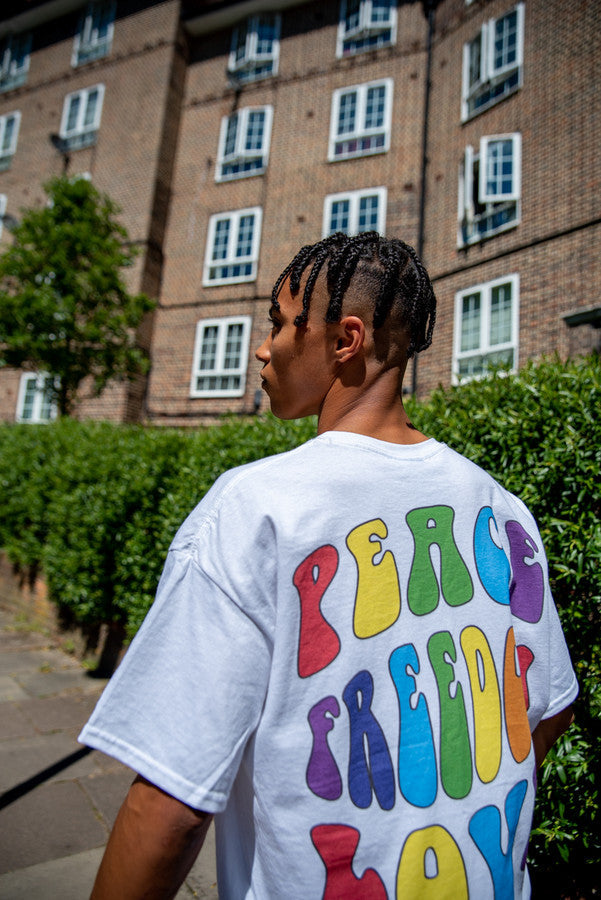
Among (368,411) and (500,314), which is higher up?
(500,314)

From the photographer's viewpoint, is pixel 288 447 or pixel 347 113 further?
pixel 347 113

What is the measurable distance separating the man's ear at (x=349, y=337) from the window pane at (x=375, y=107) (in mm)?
15930

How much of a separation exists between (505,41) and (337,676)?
15.7m

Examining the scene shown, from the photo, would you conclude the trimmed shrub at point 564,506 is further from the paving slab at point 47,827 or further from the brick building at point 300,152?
the brick building at point 300,152

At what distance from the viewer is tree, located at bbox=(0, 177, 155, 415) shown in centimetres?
1007

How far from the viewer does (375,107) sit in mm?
14812

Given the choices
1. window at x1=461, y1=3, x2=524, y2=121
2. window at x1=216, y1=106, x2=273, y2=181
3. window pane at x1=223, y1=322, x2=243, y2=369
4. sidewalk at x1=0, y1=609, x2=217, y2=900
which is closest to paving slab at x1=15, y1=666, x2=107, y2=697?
sidewalk at x1=0, y1=609, x2=217, y2=900

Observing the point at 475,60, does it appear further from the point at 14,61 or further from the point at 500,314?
the point at 14,61

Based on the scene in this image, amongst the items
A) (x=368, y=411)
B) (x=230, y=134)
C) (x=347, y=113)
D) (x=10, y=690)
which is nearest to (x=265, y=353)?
(x=368, y=411)

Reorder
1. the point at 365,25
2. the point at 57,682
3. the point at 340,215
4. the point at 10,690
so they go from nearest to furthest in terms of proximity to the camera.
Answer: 1. the point at 10,690
2. the point at 57,682
3. the point at 340,215
4. the point at 365,25

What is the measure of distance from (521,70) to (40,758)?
14.6 metres

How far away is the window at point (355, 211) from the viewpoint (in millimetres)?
14148

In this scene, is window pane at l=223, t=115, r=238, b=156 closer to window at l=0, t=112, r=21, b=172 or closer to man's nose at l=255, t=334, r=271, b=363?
window at l=0, t=112, r=21, b=172

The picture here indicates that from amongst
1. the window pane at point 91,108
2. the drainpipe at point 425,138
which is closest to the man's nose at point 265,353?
the drainpipe at point 425,138
